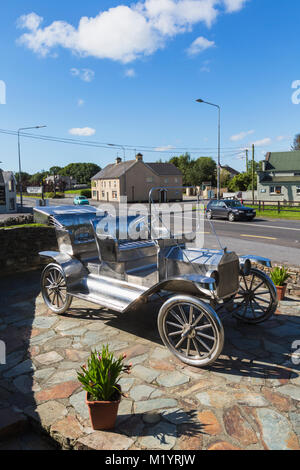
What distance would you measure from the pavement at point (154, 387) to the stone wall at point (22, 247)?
356 cm

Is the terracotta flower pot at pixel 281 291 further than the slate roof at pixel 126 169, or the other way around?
the slate roof at pixel 126 169

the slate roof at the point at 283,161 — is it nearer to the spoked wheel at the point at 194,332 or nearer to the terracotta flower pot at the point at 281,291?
the terracotta flower pot at the point at 281,291

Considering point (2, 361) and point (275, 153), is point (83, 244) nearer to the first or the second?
point (2, 361)

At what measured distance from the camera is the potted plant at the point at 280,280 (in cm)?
665

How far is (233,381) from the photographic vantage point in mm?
4039

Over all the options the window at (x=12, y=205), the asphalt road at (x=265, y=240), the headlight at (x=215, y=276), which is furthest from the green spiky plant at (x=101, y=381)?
the window at (x=12, y=205)

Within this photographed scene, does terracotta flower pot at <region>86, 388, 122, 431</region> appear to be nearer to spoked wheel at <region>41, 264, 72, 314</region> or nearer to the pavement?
the pavement

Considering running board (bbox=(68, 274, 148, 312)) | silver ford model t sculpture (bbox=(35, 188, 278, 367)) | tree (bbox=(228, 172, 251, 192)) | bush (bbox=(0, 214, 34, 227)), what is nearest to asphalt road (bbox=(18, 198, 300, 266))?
silver ford model t sculpture (bbox=(35, 188, 278, 367))

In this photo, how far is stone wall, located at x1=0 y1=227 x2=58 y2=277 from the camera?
9.22 meters

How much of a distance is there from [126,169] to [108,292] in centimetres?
5239

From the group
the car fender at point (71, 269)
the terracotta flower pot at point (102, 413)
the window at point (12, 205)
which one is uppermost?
the window at point (12, 205)

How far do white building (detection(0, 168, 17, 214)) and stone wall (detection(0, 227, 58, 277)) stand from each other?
30091 mm

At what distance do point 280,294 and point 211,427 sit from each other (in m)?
4.04
